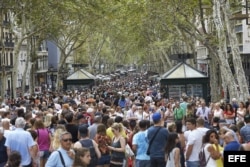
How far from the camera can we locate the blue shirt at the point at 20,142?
35.8ft

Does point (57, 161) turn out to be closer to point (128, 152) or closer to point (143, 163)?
point (143, 163)

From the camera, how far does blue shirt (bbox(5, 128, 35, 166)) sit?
10906 millimetres

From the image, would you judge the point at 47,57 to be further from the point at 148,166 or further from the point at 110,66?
the point at 148,166

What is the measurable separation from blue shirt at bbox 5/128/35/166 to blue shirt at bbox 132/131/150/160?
77.9 inches

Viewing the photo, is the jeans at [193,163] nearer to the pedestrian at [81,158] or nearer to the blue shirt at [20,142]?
the blue shirt at [20,142]

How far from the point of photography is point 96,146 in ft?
34.7

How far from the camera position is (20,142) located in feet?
35.8

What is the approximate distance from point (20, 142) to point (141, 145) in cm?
226

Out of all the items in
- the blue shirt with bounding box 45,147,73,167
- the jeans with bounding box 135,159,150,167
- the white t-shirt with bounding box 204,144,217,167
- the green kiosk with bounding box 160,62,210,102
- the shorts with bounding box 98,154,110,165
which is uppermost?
the green kiosk with bounding box 160,62,210,102

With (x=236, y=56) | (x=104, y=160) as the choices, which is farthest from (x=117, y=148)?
(x=236, y=56)

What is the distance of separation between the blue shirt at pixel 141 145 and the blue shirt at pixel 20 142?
1.98m

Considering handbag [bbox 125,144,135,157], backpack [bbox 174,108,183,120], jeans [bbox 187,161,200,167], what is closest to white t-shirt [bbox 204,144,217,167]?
jeans [bbox 187,161,200,167]

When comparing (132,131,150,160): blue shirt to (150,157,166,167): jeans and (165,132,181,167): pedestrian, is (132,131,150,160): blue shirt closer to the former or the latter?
(150,157,166,167): jeans

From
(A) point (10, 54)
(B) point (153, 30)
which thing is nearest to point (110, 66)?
(A) point (10, 54)
